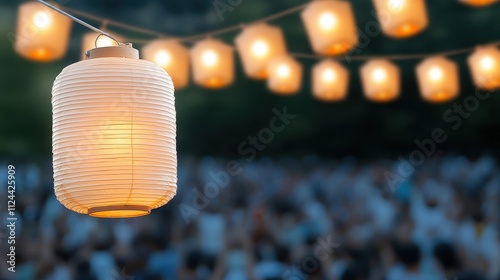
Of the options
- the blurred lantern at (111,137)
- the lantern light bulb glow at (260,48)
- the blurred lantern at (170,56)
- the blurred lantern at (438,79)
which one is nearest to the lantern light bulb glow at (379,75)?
the blurred lantern at (438,79)

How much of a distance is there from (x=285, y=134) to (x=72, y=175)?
239 centimetres

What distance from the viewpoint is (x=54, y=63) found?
4930 millimetres

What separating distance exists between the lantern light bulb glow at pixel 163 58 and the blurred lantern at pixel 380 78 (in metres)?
→ 1.14

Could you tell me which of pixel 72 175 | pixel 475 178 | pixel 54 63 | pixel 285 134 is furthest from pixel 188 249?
pixel 72 175

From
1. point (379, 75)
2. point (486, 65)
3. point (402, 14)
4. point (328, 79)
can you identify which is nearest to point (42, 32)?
point (328, 79)

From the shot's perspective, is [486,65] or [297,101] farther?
[297,101]

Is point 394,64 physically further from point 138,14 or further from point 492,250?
point 138,14

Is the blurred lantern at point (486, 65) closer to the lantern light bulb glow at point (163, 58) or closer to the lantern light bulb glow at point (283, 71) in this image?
the lantern light bulb glow at point (283, 71)

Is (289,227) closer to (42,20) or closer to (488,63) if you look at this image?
(488,63)

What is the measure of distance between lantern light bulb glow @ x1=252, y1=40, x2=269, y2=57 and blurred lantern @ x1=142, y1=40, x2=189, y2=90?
409 millimetres

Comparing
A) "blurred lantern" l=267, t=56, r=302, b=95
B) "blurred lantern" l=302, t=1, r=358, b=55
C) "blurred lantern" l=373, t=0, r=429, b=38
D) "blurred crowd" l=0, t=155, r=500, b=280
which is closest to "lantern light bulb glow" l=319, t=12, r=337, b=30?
"blurred lantern" l=302, t=1, r=358, b=55

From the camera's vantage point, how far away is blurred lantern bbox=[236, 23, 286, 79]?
15.2 ft

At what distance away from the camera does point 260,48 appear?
15.3ft

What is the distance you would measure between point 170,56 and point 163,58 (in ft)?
0.13
